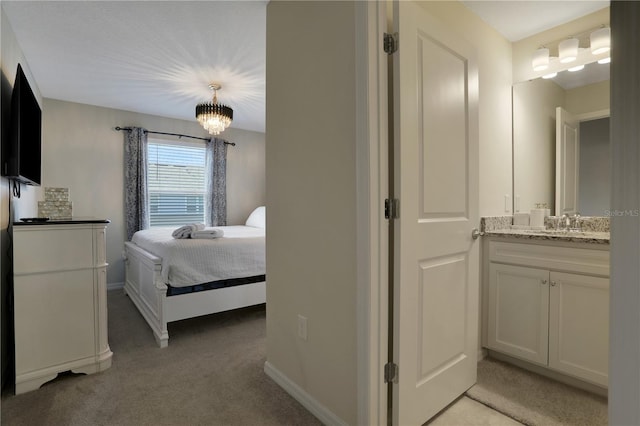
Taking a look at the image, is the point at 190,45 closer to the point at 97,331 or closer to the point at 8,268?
the point at 8,268

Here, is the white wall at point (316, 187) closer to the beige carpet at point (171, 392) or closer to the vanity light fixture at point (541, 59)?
the beige carpet at point (171, 392)

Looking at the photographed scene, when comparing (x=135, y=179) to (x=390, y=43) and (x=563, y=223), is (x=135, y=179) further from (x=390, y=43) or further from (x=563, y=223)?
(x=563, y=223)

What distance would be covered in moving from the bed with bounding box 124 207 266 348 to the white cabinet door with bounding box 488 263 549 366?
1.96 meters

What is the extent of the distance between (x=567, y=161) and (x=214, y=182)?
4.40 m

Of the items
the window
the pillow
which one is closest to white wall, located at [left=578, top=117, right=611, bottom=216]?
the pillow

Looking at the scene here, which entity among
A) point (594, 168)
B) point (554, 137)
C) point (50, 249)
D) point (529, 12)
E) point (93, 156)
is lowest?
point (50, 249)

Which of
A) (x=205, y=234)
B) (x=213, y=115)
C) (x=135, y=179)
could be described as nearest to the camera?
(x=205, y=234)

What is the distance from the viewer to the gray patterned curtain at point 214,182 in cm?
499

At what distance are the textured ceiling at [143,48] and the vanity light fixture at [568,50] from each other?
208cm

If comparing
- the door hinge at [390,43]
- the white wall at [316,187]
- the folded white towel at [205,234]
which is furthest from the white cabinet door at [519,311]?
the folded white towel at [205,234]

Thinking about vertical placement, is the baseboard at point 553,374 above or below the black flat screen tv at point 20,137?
below

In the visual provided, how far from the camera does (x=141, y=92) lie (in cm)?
365

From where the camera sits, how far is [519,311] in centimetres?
207

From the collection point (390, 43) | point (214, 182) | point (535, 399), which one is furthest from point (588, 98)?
point (214, 182)
